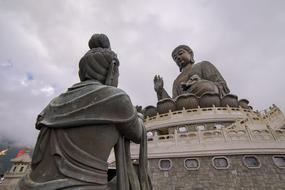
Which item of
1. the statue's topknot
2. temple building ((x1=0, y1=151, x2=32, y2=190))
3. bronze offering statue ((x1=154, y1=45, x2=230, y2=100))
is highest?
bronze offering statue ((x1=154, y1=45, x2=230, y2=100))

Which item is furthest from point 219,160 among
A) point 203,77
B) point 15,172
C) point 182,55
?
point 182,55

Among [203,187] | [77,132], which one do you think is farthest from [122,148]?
[203,187]

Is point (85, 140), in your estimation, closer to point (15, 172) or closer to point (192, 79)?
point (192, 79)

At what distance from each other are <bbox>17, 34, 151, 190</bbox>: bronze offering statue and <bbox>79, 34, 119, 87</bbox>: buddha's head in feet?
0.16

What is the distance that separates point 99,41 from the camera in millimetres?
2039

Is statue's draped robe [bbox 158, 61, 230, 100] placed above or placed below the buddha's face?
below

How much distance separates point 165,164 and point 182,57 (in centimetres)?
2075

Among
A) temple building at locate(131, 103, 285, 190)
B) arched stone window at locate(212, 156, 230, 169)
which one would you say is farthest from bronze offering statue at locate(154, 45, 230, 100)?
arched stone window at locate(212, 156, 230, 169)

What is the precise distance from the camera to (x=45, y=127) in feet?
5.05

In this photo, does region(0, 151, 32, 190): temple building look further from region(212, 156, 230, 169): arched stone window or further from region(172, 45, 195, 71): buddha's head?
region(172, 45, 195, 71): buddha's head

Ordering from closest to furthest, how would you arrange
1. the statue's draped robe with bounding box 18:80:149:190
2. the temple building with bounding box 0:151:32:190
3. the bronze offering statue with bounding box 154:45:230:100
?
the statue's draped robe with bounding box 18:80:149:190 < the temple building with bounding box 0:151:32:190 < the bronze offering statue with bounding box 154:45:230:100

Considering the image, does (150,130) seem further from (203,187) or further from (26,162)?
(26,162)

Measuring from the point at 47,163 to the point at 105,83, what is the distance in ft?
3.02

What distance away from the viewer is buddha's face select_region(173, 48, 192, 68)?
26641mm
